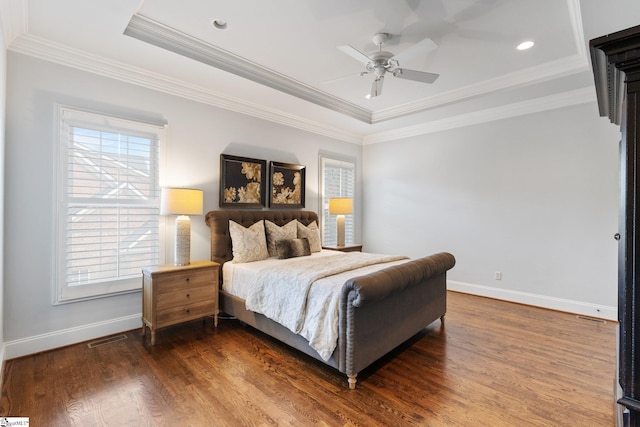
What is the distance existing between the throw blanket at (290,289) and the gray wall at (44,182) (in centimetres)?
137

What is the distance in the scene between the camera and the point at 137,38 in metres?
2.72

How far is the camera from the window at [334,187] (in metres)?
5.49

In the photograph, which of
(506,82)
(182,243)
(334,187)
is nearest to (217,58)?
(182,243)

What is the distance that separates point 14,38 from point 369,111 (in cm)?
429

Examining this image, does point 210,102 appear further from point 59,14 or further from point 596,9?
point 596,9

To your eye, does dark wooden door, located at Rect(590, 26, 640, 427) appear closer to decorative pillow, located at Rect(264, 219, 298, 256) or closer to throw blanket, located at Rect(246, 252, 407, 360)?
throw blanket, located at Rect(246, 252, 407, 360)

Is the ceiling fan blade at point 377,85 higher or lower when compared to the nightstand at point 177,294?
higher

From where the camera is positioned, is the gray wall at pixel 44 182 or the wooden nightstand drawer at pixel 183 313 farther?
the wooden nightstand drawer at pixel 183 313

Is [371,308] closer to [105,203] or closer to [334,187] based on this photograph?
[105,203]

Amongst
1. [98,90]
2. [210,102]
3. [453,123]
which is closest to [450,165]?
[453,123]

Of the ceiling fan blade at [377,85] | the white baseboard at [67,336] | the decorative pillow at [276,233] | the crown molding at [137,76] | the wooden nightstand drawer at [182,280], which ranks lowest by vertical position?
the white baseboard at [67,336]

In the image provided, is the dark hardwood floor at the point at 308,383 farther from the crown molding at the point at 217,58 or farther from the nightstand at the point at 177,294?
the crown molding at the point at 217,58

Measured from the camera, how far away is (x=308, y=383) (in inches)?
92.7

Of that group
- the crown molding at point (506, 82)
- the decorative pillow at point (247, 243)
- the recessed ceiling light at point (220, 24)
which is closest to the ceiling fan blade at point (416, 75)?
the crown molding at point (506, 82)
